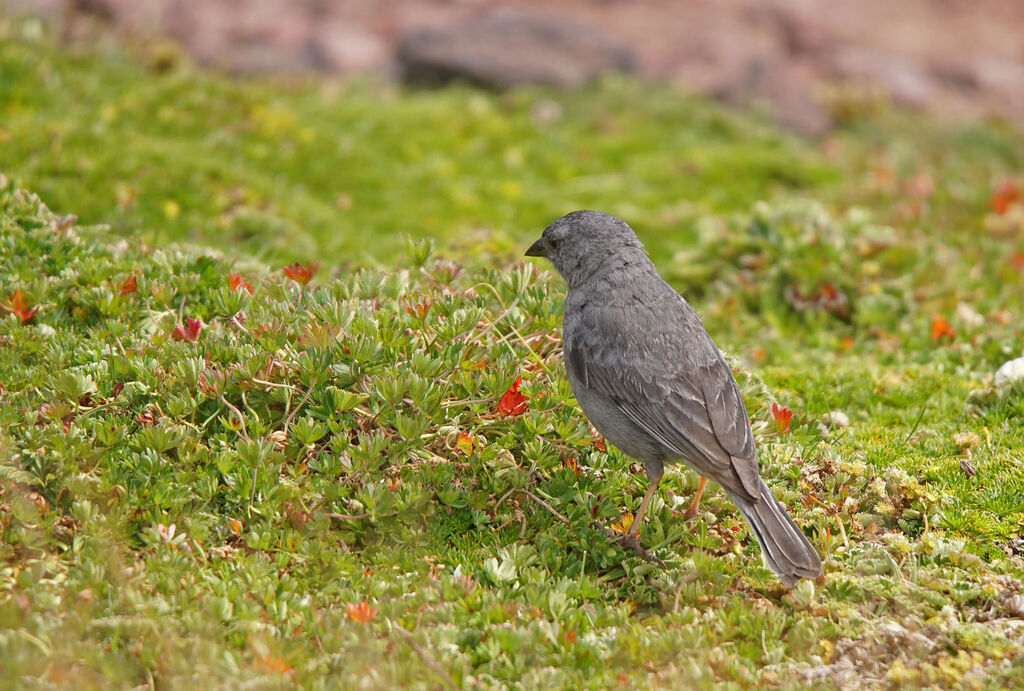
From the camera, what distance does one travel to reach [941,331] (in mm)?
8938

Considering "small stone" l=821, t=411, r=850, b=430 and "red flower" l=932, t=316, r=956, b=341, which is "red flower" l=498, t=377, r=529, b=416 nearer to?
"small stone" l=821, t=411, r=850, b=430

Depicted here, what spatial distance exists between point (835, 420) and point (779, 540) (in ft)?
7.80

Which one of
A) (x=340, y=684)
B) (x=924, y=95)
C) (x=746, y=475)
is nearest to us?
(x=340, y=684)

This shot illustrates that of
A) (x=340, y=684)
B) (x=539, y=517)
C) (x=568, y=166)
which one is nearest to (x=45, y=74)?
(x=568, y=166)

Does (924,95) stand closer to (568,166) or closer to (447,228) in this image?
(568,166)

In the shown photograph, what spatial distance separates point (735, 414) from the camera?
18.9 ft

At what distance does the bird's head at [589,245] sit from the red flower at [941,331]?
3.64m

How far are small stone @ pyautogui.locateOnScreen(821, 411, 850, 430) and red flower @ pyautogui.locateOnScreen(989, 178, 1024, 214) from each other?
22.8 ft

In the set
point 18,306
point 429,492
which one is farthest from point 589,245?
point 18,306

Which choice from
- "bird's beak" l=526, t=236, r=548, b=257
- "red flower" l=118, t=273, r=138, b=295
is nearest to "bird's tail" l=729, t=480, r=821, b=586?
"bird's beak" l=526, t=236, r=548, b=257

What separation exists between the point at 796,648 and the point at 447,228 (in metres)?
7.81

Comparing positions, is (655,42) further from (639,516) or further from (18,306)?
(639,516)

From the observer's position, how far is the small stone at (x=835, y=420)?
727 cm

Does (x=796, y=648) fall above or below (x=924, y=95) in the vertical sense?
below
